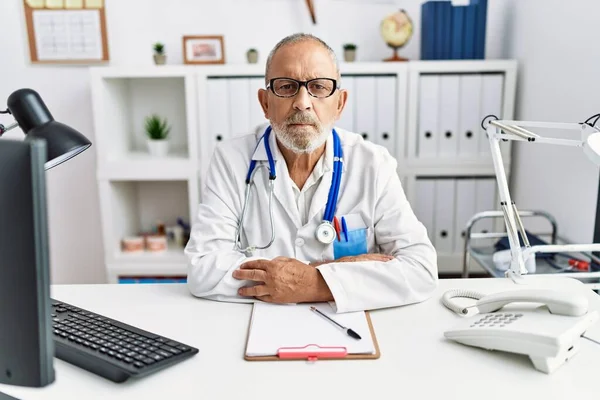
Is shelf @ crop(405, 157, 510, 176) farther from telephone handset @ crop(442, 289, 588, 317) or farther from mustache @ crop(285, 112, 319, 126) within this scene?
telephone handset @ crop(442, 289, 588, 317)

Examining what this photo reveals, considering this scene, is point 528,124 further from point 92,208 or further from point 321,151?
point 92,208

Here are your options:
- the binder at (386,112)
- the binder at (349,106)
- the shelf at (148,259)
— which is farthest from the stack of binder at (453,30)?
the shelf at (148,259)

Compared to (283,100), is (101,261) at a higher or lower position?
lower

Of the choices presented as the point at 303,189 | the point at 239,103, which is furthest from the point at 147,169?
the point at 303,189

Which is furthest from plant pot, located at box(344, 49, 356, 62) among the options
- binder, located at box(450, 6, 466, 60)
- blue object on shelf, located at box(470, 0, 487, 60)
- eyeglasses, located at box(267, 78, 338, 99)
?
eyeglasses, located at box(267, 78, 338, 99)

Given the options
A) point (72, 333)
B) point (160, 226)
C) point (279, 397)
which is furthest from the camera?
point (160, 226)

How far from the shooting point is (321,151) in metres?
1.60

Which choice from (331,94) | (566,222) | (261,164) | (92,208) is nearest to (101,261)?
(92,208)

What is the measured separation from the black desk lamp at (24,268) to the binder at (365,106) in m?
1.99

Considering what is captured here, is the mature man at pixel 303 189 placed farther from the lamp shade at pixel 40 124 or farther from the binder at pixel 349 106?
the binder at pixel 349 106

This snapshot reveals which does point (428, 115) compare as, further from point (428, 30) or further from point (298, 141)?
point (298, 141)

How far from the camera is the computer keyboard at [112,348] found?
2.85 ft

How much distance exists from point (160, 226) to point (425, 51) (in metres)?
1.62

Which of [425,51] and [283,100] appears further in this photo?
[425,51]
